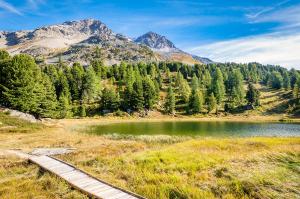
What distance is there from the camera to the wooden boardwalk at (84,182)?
13530mm

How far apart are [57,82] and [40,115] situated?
43.6m

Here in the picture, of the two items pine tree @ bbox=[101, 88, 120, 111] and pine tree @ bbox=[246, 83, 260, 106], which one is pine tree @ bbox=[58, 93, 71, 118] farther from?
pine tree @ bbox=[246, 83, 260, 106]

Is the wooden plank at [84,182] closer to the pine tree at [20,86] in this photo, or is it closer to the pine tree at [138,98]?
the pine tree at [20,86]

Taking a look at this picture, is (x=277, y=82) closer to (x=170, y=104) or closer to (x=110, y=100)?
(x=170, y=104)

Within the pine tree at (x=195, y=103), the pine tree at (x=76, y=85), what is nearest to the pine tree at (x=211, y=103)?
the pine tree at (x=195, y=103)

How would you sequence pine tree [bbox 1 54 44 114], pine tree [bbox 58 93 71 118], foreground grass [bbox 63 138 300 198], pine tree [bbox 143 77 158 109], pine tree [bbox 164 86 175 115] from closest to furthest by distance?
foreground grass [bbox 63 138 300 198] < pine tree [bbox 1 54 44 114] < pine tree [bbox 58 93 71 118] < pine tree [bbox 143 77 158 109] < pine tree [bbox 164 86 175 115]

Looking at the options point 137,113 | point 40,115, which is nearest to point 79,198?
point 40,115

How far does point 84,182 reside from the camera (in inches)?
626

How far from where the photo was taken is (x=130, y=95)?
125562 mm

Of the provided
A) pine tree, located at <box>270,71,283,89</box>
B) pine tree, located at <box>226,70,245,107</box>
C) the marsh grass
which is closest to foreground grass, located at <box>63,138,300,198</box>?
the marsh grass

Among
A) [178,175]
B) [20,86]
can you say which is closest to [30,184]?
[178,175]

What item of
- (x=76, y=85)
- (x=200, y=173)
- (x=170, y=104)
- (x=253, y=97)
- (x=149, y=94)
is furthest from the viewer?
(x=253, y=97)

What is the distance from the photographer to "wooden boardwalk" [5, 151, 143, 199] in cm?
1353

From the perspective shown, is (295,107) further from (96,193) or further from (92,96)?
(96,193)
